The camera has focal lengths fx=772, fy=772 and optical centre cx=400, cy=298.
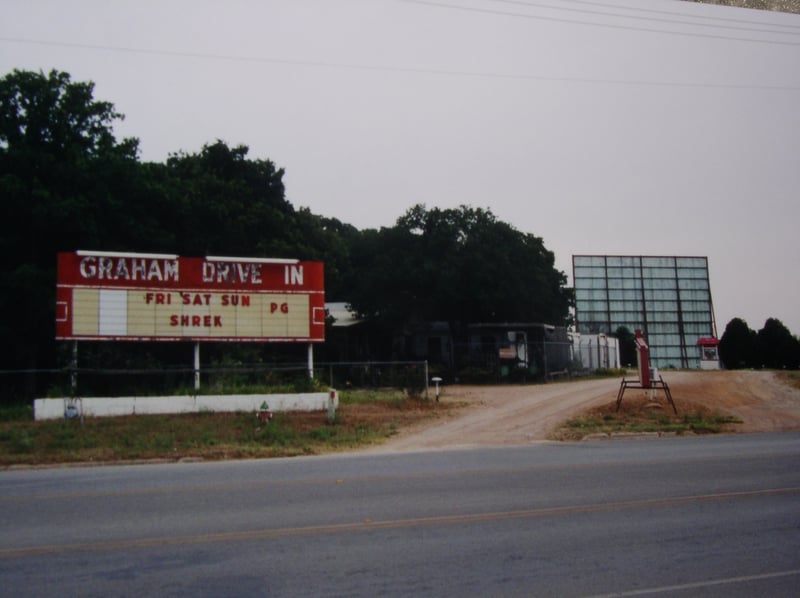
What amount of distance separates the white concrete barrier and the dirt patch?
3.78 metres

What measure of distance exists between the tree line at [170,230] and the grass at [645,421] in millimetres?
12512

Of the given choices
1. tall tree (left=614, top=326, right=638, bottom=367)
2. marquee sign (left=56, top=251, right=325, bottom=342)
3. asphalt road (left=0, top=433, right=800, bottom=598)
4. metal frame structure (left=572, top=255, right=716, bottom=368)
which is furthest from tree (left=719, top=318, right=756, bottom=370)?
asphalt road (left=0, top=433, right=800, bottom=598)

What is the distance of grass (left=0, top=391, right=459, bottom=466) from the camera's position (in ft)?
57.9

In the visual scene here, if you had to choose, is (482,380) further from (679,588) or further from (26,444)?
(679,588)

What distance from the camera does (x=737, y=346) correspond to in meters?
47.1

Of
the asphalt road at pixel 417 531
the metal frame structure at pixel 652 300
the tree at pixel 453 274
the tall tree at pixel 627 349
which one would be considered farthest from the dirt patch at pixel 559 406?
the metal frame structure at pixel 652 300

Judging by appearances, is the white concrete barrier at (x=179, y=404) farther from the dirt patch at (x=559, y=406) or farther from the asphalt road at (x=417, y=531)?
the asphalt road at (x=417, y=531)

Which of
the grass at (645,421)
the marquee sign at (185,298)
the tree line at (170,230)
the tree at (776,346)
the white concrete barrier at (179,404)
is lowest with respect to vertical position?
the grass at (645,421)

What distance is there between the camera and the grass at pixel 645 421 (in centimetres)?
2091

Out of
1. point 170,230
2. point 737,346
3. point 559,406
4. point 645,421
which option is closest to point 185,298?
point 170,230

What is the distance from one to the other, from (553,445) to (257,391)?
1017cm

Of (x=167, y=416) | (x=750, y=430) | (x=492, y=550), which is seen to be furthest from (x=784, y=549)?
(x=167, y=416)

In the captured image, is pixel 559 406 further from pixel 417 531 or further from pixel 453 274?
pixel 417 531

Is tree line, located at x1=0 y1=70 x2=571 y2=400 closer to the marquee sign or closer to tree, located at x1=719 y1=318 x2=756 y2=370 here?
the marquee sign
